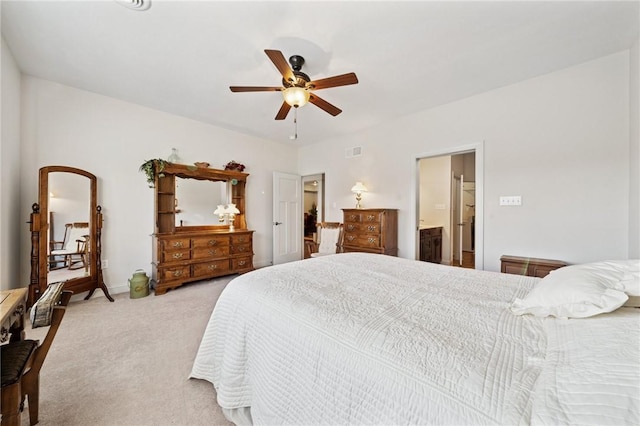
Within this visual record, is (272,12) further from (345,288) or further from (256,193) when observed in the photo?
(256,193)

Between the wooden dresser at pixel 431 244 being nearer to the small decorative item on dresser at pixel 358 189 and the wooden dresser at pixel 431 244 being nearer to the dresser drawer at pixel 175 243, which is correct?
the small decorative item on dresser at pixel 358 189

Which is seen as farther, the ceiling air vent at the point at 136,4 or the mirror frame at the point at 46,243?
the mirror frame at the point at 46,243

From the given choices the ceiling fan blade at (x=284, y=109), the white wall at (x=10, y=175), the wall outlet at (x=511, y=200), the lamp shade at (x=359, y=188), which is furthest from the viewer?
the lamp shade at (x=359, y=188)

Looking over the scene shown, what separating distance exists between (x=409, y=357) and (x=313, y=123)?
3942 mm

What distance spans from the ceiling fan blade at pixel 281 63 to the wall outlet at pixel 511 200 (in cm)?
280

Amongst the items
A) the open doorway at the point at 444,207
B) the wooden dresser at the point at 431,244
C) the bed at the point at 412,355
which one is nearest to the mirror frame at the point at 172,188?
the bed at the point at 412,355

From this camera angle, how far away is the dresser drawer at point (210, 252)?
3.78 metres

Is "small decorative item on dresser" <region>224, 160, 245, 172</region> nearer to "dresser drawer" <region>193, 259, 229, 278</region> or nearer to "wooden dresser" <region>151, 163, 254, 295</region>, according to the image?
"wooden dresser" <region>151, 163, 254, 295</region>

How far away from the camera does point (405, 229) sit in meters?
3.95

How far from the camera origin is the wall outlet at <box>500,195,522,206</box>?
9.63 ft

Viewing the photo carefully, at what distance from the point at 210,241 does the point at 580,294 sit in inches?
159

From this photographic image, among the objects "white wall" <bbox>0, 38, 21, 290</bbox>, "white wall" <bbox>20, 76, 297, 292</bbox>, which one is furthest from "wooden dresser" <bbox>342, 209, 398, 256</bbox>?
"white wall" <bbox>0, 38, 21, 290</bbox>

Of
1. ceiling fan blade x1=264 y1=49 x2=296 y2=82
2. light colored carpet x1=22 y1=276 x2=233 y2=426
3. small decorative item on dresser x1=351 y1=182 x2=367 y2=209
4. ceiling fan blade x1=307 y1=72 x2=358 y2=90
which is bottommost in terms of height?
light colored carpet x1=22 y1=276 x2=233 y2=426

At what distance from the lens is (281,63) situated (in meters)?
1.96
